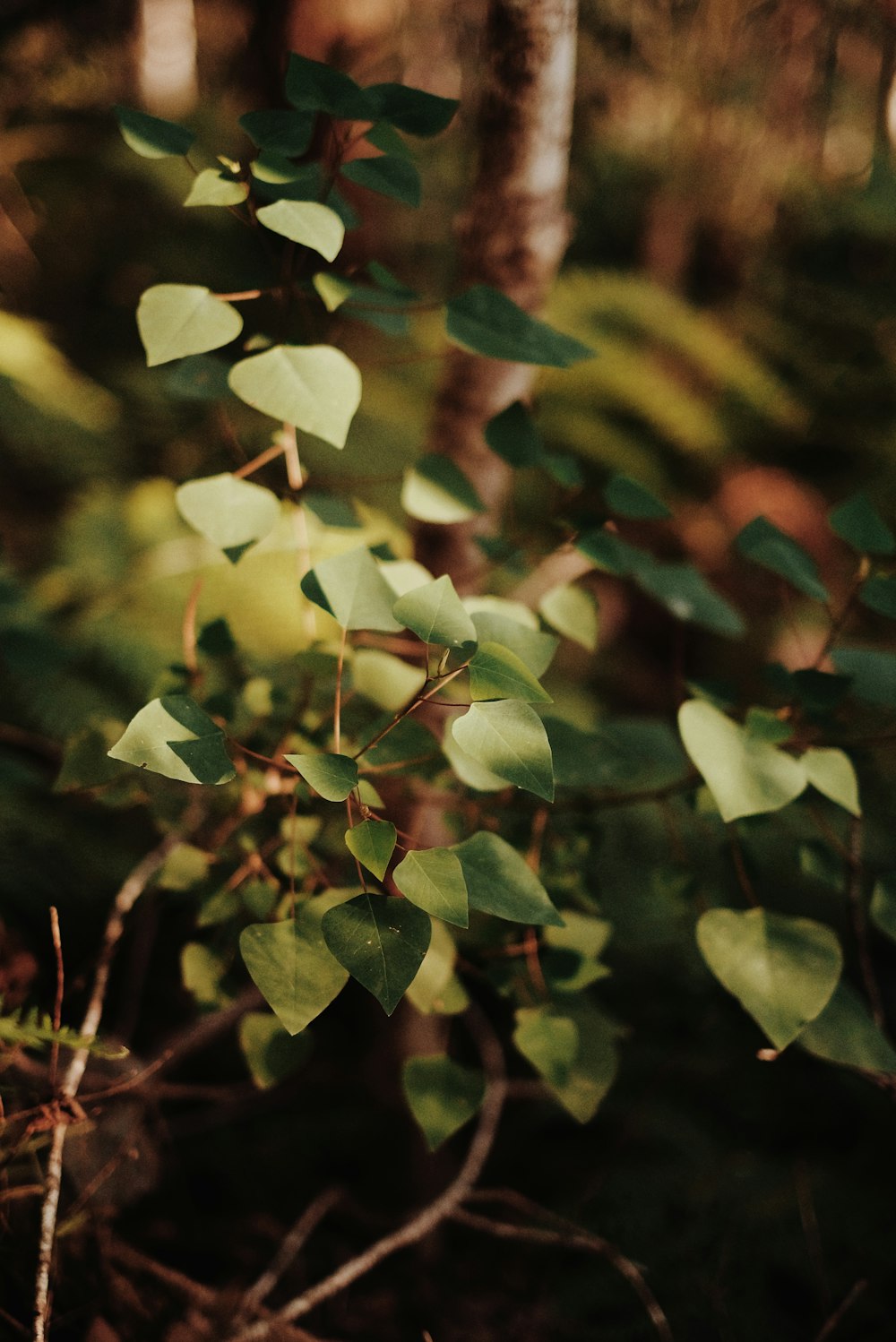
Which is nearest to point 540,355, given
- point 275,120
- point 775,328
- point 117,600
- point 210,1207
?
point 275,120

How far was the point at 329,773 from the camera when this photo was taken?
417 mm

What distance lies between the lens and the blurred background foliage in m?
0.85

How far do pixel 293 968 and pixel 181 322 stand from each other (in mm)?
389

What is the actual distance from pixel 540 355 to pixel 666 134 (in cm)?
330

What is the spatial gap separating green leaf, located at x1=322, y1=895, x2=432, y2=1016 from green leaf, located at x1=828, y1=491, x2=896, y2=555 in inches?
17.6

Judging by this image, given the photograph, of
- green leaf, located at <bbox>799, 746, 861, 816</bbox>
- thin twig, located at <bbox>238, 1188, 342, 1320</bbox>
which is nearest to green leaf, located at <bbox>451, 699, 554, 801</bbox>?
green leaf, located at <bbox>799, 746, 861, 816</bbox>

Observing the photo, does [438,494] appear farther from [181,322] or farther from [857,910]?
[857,910]

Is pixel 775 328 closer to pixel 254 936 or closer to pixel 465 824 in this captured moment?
pixel 465 824

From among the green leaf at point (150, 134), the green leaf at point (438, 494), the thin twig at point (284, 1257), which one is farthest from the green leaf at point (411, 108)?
the thin twig at point (284, 1257)

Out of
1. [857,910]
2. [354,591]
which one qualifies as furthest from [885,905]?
[354,591]

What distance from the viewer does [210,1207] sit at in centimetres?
90

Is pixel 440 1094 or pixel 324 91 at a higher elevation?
pixel 324 91

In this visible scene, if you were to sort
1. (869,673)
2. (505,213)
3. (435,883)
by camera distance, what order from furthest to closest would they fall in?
(505,213), (869,673), (435,883)

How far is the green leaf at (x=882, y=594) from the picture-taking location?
0.59 meters
